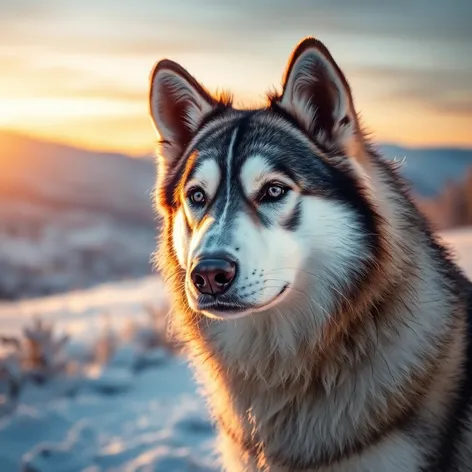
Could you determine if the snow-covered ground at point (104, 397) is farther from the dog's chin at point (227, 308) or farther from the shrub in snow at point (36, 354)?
the dog's chin at point (227, 308)

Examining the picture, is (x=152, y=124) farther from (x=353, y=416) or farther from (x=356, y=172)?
(x=353, y=416)

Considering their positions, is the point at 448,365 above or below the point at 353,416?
above

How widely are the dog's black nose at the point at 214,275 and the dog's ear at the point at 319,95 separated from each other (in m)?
0.81

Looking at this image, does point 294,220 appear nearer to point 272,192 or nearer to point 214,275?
point 272,192

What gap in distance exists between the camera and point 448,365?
2.65m

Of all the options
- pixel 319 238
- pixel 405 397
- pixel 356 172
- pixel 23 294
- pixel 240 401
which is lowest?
pixel 23 294

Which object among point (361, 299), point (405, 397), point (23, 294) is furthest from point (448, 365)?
point (23, 294)

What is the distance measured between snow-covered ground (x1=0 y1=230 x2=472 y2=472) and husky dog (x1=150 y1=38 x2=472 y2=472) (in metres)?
0.72

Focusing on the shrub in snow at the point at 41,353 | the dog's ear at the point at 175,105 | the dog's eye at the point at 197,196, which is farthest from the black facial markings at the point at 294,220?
the shrub in snow at the point at 41,353

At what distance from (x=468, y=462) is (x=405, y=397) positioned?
1.22 feet

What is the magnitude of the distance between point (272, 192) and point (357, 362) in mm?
802

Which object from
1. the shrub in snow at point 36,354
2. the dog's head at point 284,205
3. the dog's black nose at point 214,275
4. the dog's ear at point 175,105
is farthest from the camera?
the shrub in snow at point 36,354

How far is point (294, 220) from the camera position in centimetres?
262

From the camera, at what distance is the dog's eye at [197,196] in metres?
2.84
